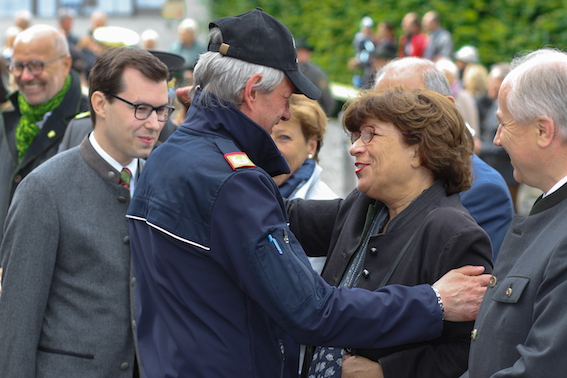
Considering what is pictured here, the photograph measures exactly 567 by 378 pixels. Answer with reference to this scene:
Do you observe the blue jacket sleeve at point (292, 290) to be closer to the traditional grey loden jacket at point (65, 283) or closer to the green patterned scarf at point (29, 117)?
the traditional grey loden jacket at point (65, 283)

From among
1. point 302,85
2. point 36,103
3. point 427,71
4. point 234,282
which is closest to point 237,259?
point 234,282

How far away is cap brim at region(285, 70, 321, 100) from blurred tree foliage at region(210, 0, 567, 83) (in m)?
7.27

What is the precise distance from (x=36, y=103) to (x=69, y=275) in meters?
2.07

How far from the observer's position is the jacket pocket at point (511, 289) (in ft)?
6.37

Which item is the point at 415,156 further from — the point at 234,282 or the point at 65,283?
the point at 65,283

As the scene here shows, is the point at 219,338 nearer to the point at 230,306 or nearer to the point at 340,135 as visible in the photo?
the point at 230,306

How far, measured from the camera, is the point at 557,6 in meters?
11.4

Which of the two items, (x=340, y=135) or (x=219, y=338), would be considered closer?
(x=219, y=338)

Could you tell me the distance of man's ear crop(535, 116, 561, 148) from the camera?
6.57 ft

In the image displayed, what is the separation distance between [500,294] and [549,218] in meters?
0.28

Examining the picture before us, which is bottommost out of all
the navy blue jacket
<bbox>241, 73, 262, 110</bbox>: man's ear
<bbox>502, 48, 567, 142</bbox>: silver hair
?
the navy blue jacket

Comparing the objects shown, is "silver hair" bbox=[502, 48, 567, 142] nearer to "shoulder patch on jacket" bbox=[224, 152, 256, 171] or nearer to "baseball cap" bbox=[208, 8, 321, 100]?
"baseball cap" bbox=[208, 8, 321, 100]

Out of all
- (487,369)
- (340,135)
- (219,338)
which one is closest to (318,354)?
(219,338)

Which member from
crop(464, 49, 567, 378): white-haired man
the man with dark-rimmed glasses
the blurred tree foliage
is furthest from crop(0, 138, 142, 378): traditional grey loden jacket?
the blurred tree foliage
